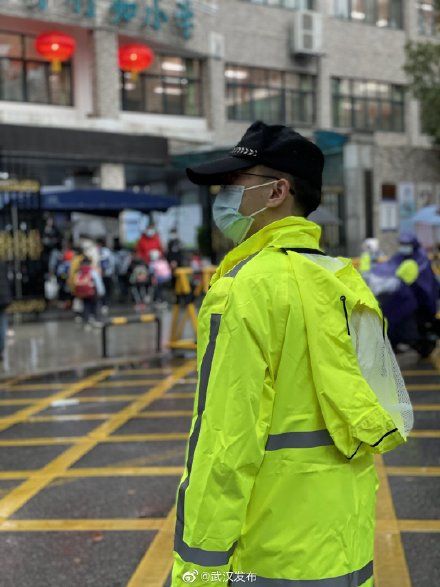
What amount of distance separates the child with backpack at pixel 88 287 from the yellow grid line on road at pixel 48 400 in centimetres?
433

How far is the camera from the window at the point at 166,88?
24594 millimetres

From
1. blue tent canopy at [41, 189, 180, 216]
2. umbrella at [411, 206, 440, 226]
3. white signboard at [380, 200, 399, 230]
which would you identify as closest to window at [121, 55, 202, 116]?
blue tent canopy at [41, 189, 180, 216]

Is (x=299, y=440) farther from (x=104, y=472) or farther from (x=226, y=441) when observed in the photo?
(x=104, y=472)

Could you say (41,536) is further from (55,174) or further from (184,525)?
(55,174)

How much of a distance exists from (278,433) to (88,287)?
13.1 meters

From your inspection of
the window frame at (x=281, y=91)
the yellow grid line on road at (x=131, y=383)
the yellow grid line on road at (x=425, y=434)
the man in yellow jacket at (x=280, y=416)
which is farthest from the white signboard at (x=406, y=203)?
the man in yellow jacket at (x=280, y=416)

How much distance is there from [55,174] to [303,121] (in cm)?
907

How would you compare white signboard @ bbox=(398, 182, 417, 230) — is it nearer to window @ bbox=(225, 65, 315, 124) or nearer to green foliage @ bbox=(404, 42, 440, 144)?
green foliage @ bbox=(404, 42, 440, 144)

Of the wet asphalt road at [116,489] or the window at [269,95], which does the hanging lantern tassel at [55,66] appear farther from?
the wet asphalt road at [116,489]

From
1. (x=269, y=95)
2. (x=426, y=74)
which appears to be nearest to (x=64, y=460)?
(x=426, y=74)

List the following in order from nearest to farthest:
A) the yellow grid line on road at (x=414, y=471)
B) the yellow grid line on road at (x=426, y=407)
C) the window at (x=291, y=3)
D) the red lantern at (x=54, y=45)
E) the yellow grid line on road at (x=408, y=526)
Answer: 1. the yellow grid line on road at (x=408, y=526)
2. the yellow grid line on road at (x=414, y=471)
3. the yellow grid line on road at (x=426, y=407)
4. the red lantern at (x=54, y=45)
5. the window at (x=291, y=3)

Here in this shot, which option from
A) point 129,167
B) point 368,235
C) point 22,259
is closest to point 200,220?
point 129,167

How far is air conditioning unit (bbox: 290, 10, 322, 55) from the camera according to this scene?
2803 cm

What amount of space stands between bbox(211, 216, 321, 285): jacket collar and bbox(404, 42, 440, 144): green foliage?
22993mm
